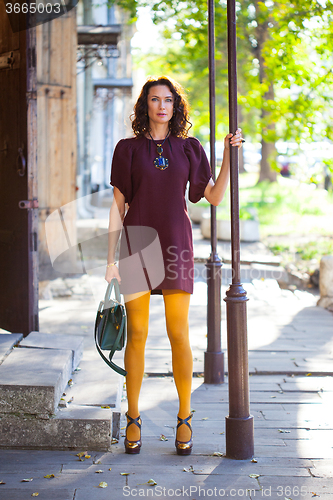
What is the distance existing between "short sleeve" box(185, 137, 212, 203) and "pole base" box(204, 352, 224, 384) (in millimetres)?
1696

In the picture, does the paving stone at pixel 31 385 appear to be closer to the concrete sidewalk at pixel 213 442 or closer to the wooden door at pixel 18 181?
the concrete sidewalk at pixel 213 442

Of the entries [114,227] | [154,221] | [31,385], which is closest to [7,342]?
[31,385]

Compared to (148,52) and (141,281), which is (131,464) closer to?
(141,281)

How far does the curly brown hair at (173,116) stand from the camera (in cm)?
322

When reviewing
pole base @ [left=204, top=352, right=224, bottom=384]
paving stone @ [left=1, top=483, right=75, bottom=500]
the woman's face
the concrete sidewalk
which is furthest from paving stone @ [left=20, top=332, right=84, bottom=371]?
the woman's face

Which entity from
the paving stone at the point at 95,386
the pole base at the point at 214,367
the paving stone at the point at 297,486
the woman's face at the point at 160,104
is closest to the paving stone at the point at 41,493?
the paving stone at the point at 95,386

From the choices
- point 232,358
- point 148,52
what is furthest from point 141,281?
point 148,52

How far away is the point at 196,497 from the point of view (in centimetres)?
273

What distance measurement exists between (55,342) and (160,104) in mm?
2083

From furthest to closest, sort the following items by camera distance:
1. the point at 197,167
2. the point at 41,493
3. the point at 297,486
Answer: the point at 197,167, the point at 297,486, the point at 41,493

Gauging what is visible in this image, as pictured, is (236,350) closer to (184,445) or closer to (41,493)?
(184,445)

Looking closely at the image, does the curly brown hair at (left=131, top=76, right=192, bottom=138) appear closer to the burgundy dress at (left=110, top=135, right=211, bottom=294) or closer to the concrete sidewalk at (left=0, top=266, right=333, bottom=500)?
the burgundy dress at (left=110, top=135, right=211, bottom=294)

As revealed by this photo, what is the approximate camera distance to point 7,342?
4211 mm

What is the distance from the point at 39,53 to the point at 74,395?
639 centimetres
